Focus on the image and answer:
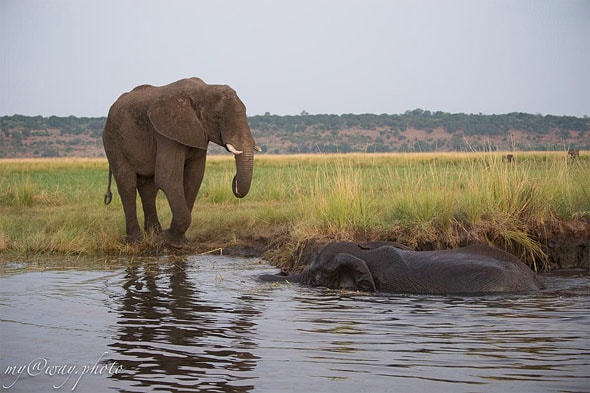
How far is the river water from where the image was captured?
559 cm

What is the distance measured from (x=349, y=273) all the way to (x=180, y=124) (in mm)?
4093

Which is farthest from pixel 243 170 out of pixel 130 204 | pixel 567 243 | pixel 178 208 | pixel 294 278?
pixel 567 243

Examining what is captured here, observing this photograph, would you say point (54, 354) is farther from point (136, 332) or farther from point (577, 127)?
point (577, 127)

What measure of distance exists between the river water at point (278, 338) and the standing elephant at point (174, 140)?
98.4 inches

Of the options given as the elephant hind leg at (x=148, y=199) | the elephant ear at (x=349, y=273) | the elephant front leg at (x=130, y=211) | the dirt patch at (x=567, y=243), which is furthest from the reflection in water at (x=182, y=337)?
the dirt patch at (x=567, y=243)

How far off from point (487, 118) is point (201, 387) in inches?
3225

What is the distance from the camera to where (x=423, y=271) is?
864 centimetres

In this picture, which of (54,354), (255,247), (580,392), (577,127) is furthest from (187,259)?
(577,127)

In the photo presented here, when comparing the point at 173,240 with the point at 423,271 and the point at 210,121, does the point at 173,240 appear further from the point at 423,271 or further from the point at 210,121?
the point at 423,271

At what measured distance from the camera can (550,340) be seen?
662cm

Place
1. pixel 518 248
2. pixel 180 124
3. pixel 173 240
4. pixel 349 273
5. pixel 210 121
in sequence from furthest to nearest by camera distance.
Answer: pixel 173 240 → pixel 210 121 → pixel 180 124 → pixel 518 248 → pixel 349 273

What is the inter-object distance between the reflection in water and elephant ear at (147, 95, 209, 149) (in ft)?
9.01

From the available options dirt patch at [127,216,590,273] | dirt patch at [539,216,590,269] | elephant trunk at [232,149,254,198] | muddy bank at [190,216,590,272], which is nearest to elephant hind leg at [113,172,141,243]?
elephant trunk at [232,149,254,198]

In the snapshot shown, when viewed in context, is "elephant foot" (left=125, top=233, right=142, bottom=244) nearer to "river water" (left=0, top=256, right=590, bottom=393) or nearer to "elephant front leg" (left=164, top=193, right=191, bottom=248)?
"elephant front leg" (left=164, top=193, right=191, bottom=248)
